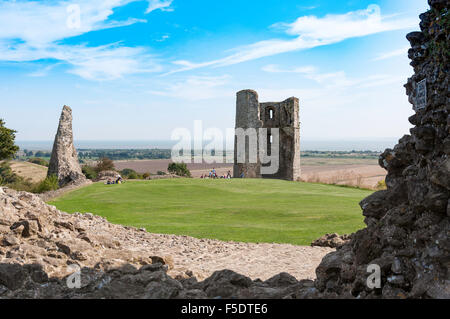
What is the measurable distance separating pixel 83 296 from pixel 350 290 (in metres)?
3.62

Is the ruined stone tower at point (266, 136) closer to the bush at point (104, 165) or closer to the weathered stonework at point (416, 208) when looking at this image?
the bush at point (104, 165)

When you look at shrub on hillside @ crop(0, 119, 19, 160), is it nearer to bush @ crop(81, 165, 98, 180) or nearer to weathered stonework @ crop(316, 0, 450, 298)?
bush @ crop(81, 165, 98, 180)

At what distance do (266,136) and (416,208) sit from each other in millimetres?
36130

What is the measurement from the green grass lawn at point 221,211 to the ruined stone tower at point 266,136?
53.3 ft

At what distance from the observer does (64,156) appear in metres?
31.5

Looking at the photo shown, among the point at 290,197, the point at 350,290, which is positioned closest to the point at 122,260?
the point at 350,290

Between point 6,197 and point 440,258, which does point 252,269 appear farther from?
point 6,197

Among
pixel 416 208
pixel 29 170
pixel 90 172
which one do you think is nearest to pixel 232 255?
pixel 416 208

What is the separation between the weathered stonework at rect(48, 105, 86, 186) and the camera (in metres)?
30.7

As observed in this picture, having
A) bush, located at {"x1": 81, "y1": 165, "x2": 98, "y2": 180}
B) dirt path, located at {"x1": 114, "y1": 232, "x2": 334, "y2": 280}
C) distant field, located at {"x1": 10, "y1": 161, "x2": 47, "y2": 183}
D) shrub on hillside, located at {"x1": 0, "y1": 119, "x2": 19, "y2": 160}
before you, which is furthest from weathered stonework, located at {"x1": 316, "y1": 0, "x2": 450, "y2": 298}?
distant field, located at {"x1": 10, "y1": 161, "x2": 47, "y2": 183}

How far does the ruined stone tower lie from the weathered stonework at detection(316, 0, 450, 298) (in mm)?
33544

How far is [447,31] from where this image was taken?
4.77 metres

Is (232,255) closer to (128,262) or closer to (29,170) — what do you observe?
(128,262)

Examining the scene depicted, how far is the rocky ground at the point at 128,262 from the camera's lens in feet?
18.4
